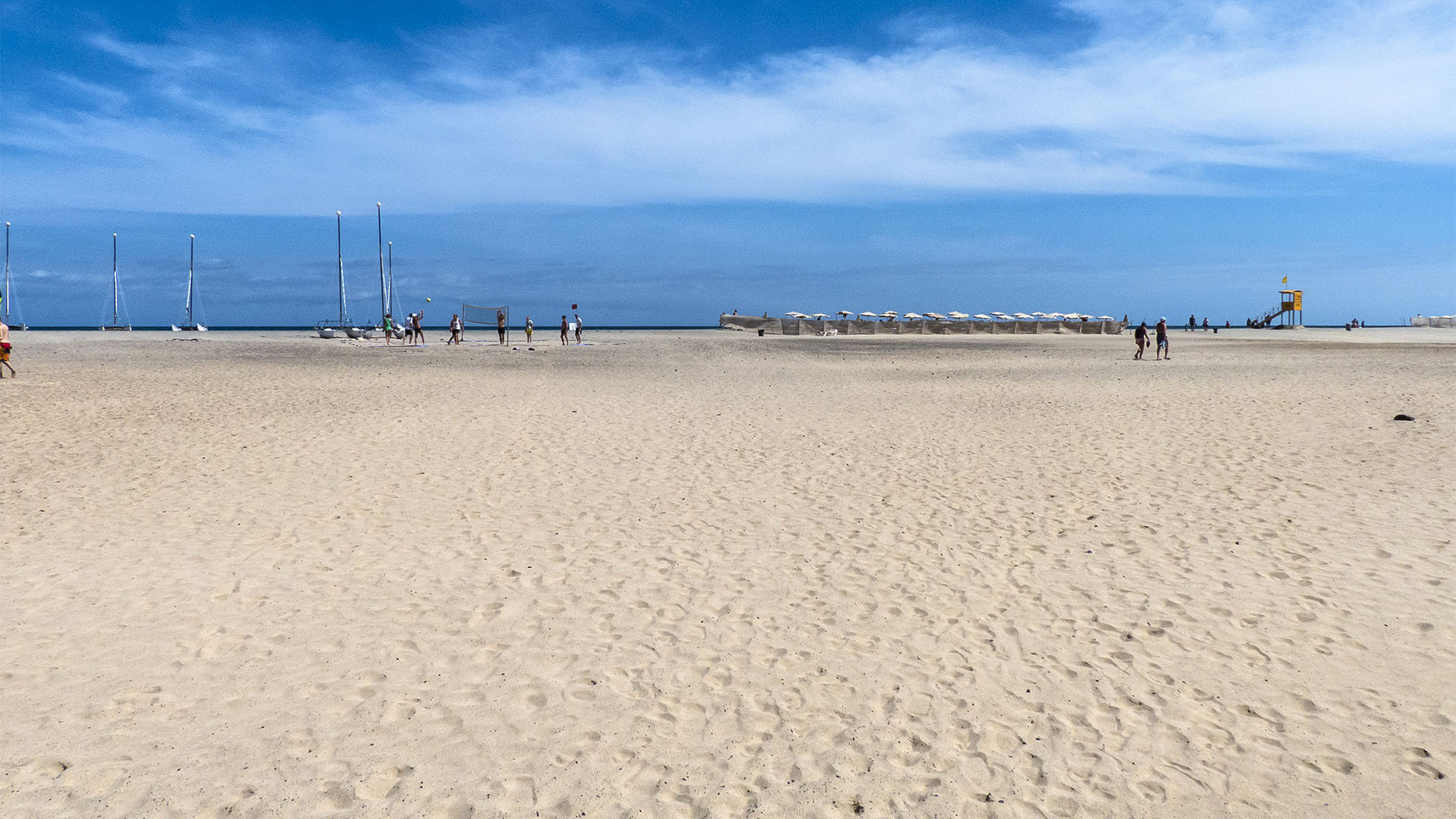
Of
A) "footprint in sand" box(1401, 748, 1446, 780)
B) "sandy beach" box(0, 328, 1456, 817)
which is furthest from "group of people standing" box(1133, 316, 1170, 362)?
"footprint in sand" box(1401, 748, 1446, 780)

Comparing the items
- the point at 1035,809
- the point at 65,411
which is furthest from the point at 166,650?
the point at 65,411

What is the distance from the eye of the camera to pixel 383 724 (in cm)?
458

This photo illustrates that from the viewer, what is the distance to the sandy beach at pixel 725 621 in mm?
4074

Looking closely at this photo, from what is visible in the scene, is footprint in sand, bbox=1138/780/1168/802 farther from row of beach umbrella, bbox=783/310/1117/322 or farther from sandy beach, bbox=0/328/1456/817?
row of beach umbrella, bbox=783/310/1117/322

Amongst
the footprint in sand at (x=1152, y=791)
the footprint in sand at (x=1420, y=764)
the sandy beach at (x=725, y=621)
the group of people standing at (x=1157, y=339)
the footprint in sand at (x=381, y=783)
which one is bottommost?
the footprint in sand at (x=1152, y=791)

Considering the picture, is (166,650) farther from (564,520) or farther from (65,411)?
(65,411)

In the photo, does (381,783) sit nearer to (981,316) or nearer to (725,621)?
(725,621)

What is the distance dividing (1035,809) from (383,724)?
3253mm

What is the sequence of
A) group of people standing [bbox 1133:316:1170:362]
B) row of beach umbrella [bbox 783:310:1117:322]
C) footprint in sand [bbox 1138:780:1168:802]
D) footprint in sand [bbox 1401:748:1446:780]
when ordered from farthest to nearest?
row of beach umbrella [bbox 783:310:1117:322] < group of people standing [bbox 1133:316:1170:362] < footprint in sand [bbox 1401:748:1446:780] < footprint in sand [bbox 1138:780:1168:802]

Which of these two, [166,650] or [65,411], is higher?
[65,411]

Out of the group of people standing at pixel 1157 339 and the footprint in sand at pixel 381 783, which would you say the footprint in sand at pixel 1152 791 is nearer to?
the footprint in sand at pixel 381 783

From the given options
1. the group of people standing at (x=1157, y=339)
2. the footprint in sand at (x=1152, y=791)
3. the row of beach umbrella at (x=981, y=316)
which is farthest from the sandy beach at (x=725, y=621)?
the row of beach umbrella at (x=981, y=316)

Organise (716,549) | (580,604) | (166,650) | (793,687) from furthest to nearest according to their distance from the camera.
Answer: (716,549), (580,604), (166,650), (793,687)

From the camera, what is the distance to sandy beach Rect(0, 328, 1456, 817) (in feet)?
13.4
